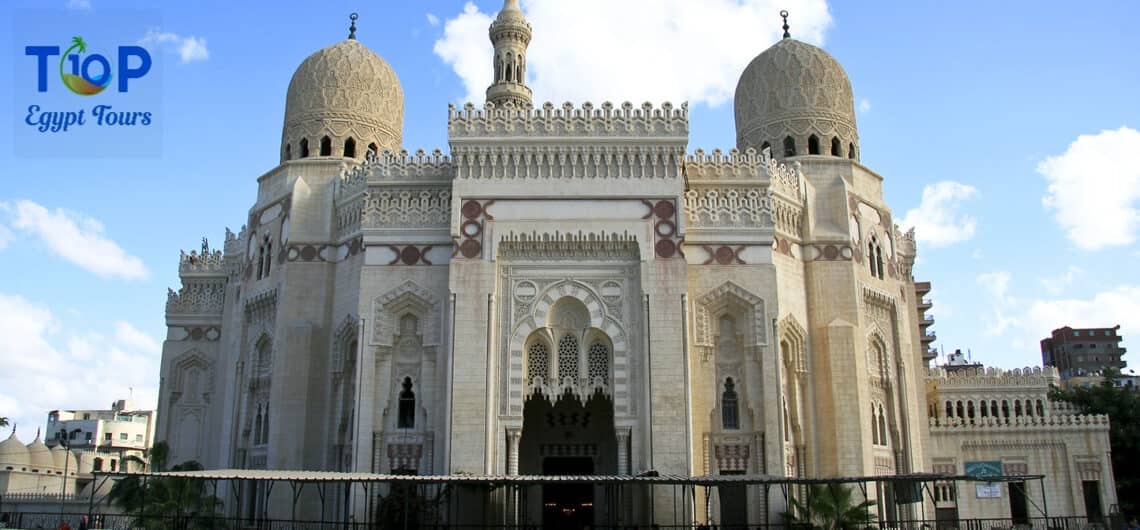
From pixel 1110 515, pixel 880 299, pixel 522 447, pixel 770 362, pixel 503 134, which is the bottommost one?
pixel 1110 515

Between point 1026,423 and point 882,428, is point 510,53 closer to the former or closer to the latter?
point 882,428

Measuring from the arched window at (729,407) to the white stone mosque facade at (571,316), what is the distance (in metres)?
0.04

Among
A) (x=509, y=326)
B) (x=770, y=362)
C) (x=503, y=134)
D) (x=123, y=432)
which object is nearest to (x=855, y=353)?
(x=770, y=362)

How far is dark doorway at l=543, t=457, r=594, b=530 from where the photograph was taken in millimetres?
26875

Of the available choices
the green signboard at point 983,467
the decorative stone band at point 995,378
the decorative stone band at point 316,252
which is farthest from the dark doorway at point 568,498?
the decorative stone band at point 995,378

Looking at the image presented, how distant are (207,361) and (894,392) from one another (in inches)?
899

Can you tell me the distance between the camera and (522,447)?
1079 inches

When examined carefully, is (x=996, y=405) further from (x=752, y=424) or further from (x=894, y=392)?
(x=752, y=424)

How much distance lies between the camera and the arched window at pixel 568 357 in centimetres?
2531

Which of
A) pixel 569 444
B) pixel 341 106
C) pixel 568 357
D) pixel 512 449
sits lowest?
pixel 512 449

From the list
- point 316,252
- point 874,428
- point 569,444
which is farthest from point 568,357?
point 874,428

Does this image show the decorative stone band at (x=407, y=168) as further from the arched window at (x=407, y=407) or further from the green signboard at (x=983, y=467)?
the green signboard at (x=983, y=467)

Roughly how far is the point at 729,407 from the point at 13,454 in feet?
105

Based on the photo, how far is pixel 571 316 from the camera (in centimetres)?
2566
